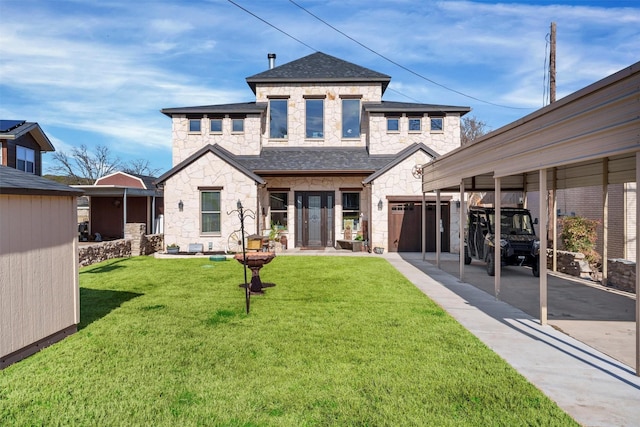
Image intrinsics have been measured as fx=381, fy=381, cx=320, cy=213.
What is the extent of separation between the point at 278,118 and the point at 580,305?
1680 centimetres

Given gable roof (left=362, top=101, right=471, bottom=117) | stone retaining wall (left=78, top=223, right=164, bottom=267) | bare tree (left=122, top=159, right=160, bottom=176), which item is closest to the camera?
stone retaining wall (left=78, top=223, right=164, bottom=267)

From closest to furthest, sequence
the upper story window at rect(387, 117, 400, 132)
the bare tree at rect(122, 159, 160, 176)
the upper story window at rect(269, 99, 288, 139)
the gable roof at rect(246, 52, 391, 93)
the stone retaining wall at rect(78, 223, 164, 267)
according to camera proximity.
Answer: the stone retaining wall at rect(78, 223, 164, 267) → the upper story window at rect(387, 117, 400, 132) → the gable roof at rect(246, 52, 391, 93) → the upper story window at rect(269, 99, 288, 139) → the bare tree at rect(122, 159, 160, 176)

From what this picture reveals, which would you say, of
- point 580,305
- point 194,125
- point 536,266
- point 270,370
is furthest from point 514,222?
point 194,125

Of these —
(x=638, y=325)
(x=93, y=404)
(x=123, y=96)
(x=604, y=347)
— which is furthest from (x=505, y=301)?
(x=123, y=96)

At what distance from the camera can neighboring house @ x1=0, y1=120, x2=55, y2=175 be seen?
23.4 meters

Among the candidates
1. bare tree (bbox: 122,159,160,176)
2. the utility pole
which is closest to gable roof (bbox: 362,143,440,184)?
the utility pole

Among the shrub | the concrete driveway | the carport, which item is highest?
the carport

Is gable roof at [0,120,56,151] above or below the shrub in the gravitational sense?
above

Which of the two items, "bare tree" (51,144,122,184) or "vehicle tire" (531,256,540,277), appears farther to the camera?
"bare tree" (51,144,122,184)

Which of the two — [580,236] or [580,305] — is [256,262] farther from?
[580,236]

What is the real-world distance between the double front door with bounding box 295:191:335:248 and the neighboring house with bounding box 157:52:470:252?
52 mm

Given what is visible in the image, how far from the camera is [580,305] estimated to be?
336 inches

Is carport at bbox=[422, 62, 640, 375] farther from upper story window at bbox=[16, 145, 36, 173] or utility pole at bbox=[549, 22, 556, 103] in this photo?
upper story window at bbox=[16, 145, 36, 173]

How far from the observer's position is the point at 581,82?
26156 millimetres
